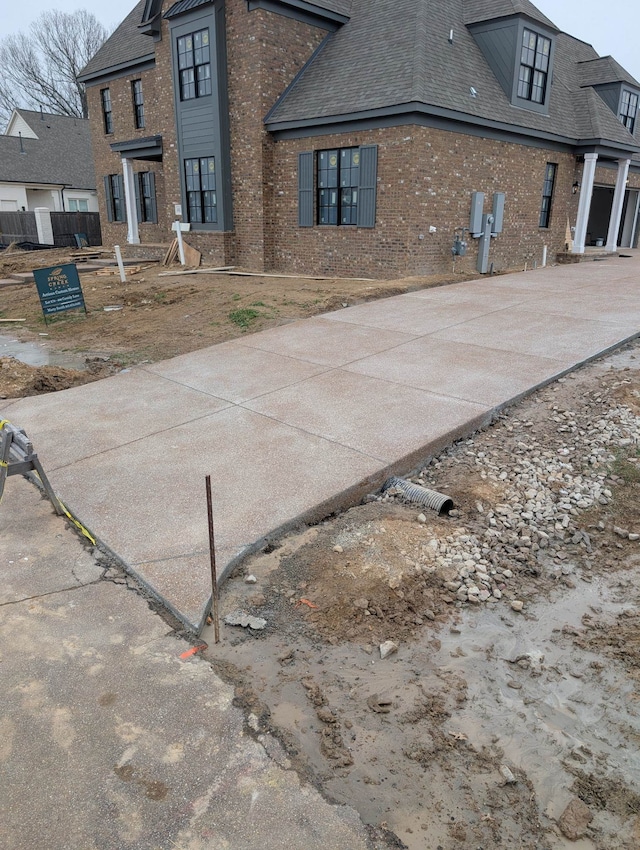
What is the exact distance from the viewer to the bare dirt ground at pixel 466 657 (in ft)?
8.55

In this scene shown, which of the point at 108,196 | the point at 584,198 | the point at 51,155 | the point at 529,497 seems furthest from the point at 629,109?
the point at 51,155

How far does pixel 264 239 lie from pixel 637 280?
31.3ft

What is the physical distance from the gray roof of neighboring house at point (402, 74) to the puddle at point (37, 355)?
8.69 metres

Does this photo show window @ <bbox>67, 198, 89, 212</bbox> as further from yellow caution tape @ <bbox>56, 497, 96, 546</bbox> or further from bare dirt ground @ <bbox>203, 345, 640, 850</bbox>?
bare dirt ground @ <bbox>203, 345, 640, 850</bbox>

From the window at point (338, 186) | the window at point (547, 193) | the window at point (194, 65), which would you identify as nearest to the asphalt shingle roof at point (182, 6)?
the window at point (194, 65)

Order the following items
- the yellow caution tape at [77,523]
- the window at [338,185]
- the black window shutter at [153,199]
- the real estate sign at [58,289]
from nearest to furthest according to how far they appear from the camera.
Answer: the yellow caution tape at [77,523]
the real estate sign at [58,289]
the window at [338,185]
the black window shutter at [153,199]

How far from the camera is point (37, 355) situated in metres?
10.6

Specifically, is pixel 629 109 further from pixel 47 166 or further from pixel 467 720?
pixel 47 166

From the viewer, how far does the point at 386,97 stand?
45.3 ft

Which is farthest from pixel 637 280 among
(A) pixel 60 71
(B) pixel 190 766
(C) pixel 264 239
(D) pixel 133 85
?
(A) pixel 60 71

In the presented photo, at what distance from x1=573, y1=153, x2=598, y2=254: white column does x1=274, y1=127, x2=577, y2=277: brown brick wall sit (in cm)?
149

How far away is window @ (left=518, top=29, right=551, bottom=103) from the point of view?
1645cm

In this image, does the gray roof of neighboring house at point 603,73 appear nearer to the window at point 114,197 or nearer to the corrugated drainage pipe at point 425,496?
the window at point 114,197

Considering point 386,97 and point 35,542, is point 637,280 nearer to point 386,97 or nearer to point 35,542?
point 386,97
